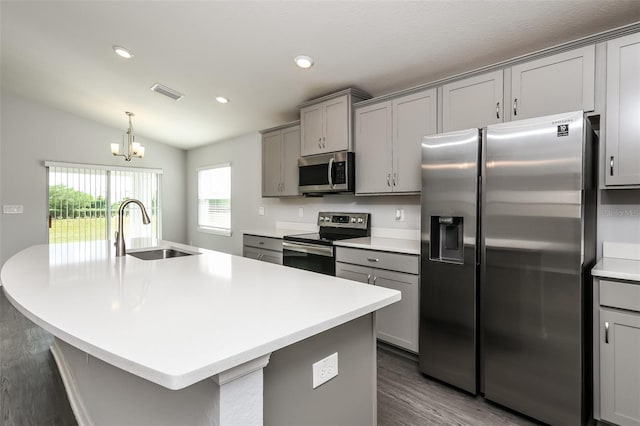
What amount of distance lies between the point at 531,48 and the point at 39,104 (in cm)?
668

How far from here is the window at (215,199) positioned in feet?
18.8

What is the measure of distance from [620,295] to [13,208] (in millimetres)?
7118

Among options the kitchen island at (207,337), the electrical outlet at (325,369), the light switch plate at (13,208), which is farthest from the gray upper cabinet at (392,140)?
the light switch plate at (13,208)

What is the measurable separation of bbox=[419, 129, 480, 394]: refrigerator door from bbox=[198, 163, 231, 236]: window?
408 cm

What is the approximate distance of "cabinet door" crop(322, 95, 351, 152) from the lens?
3213 millimetres

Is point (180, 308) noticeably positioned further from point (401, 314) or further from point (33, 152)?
point (33, 152)

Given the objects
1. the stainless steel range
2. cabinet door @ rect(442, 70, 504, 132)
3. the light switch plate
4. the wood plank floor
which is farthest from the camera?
the light switch plate

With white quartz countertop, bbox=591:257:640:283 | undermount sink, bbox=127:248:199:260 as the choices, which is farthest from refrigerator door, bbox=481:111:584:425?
undermount sink, bbox=127:248:199:260

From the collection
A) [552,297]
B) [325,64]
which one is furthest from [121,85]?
[552,297]

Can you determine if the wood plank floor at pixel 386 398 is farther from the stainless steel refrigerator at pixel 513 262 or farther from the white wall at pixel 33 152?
the white wall at pixel 33 152

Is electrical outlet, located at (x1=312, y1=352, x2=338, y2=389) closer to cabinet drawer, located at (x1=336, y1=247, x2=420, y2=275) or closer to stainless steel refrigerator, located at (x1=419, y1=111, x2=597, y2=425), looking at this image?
stainless steel refrigerator, located at (x1=419, y1=111, x2=597, y2=425)

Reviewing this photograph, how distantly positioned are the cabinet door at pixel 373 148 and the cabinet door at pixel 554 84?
1052 mm

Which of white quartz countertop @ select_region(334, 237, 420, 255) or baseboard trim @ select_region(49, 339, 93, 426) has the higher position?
white quartz countertop @ select_region(334, 237, 420, 255)

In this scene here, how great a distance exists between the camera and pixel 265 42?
2.64 metres
